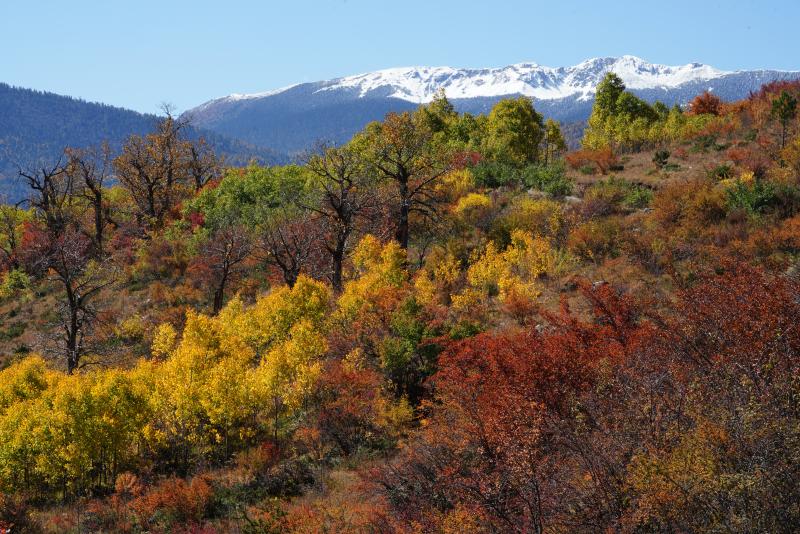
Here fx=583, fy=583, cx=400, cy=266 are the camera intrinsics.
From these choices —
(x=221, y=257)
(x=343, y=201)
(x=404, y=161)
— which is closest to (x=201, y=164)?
(x=221, y=257)

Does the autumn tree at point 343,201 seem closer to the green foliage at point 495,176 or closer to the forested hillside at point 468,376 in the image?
the forested hillside at point 468,376

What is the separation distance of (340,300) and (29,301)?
32499mm

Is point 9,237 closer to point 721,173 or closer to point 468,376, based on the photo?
point 468,376

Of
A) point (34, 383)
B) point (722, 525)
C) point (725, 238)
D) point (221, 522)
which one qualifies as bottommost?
point (221, 522)

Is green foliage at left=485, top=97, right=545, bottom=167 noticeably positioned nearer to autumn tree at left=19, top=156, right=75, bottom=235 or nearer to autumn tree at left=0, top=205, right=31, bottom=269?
autumn tree at left=19, top=156, right=75, bottom=235

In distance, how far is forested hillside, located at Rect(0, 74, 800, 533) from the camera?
1085cm

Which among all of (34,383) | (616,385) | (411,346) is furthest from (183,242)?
(616,385)

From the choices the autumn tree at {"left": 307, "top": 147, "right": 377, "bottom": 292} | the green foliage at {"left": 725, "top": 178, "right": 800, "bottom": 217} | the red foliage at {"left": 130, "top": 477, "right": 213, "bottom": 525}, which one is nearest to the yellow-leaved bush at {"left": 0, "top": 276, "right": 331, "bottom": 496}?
the red foliage at {"left": 130, "top": 477, "right": 213, "bottom": 525}

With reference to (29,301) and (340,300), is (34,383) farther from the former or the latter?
(29,301)

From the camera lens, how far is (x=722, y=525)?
8.46 meters

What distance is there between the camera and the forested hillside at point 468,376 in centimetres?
1085

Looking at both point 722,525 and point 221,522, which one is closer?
point 722,525

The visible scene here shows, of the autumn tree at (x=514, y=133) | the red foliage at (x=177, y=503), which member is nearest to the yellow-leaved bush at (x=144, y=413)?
the red foliage at (x=177, y=503)

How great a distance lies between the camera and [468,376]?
647 inches
